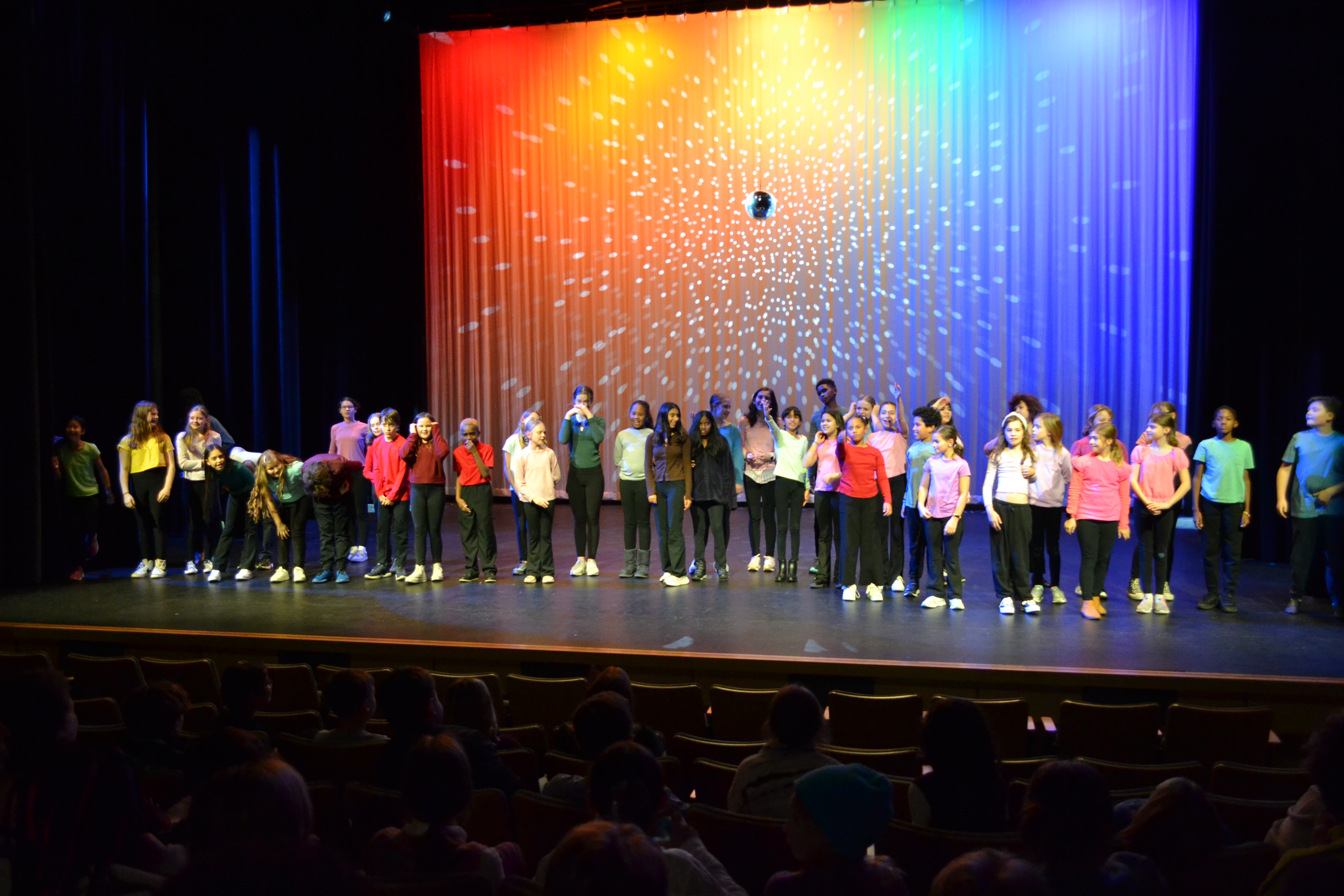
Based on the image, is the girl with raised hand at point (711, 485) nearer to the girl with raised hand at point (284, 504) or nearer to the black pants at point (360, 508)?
the black pants at point (360, 508)

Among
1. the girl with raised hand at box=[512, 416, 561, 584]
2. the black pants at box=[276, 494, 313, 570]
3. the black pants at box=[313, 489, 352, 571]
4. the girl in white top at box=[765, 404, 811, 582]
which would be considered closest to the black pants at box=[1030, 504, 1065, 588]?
the girl in white top at box=[765, 404, 811, 582]

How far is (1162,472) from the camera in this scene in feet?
20.1

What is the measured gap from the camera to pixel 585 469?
7477 millimetres

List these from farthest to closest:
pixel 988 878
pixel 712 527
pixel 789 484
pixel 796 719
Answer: pixel 712 527 → pixel 789 484 → pixel 796 719 → pixel 988 878

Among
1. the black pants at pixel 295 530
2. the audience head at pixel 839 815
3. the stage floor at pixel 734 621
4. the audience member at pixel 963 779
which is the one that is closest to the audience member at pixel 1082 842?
the audience head at pixel 839 815

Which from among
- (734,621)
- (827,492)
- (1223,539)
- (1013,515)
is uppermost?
(827,492)

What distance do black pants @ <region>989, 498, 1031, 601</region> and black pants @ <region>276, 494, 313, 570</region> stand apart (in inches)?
205

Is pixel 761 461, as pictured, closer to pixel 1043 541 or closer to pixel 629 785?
pixel 1043 541

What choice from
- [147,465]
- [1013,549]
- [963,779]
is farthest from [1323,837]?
[147,465]

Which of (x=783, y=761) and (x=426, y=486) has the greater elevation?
(x=426, y=486)

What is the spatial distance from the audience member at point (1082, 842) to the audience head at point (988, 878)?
29 cm

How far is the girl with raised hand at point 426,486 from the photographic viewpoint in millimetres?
7320

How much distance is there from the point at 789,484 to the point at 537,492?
1952mm

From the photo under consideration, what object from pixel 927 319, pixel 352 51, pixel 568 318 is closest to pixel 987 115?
pixel 927 319
